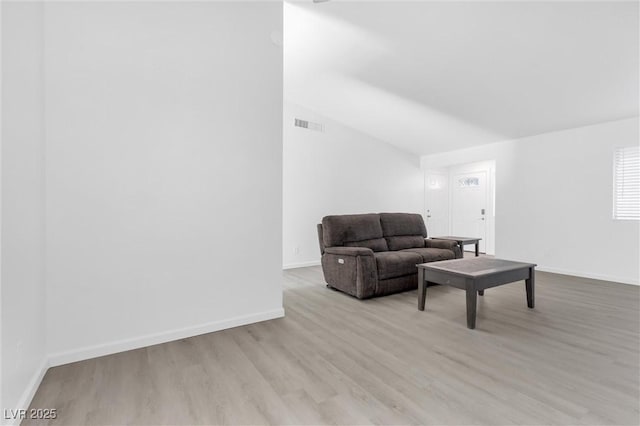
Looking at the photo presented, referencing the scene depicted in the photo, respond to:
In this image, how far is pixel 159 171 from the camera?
7.77 feet

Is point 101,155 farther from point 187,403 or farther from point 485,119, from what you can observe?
point 485,119

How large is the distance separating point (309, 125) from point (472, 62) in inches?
118

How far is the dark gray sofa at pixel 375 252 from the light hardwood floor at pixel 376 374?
56 centimetres

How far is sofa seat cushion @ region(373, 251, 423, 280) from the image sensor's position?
354 cm

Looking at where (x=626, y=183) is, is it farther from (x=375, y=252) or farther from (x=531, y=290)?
(x=375, y=252)

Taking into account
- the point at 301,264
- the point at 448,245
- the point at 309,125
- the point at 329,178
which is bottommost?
the point at 301,264

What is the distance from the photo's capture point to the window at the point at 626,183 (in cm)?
411

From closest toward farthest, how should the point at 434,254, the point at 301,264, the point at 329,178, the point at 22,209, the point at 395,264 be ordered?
1. the point at 22,209
2. the point at 395,264
3. the point at 434,254
4. the point at 301,264
5. the point at 329,178

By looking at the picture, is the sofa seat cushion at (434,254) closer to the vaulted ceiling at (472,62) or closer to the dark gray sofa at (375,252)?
the dark gray sofa at (375,252)

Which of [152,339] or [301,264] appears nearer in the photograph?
[152,339]

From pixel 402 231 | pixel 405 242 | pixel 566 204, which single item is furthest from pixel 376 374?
pixel 566 204

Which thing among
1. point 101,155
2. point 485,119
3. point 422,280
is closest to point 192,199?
point 101,155

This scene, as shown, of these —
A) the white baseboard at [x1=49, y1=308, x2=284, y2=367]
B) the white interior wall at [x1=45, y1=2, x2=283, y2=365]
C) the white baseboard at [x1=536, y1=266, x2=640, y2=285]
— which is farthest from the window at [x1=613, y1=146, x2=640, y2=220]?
the white baseboard at [x1=49, y1=308, x2=284, y2=367]

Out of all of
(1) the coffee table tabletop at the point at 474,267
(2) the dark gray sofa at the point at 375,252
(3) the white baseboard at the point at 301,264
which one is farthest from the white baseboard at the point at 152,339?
(3) the white baseboard at the point at 301,264
